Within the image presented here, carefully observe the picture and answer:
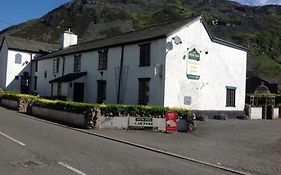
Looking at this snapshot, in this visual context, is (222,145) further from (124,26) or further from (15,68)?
(124,26)

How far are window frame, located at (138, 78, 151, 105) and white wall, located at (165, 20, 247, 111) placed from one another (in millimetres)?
1725

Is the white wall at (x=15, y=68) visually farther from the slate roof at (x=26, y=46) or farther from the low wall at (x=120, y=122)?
the low wall at (x=120, y=122)

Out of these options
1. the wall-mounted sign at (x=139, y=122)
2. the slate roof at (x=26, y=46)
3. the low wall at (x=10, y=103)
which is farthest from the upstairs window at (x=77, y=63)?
the wall-mounted sign at (x=139, y=122)

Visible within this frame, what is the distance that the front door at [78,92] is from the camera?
3650 cm

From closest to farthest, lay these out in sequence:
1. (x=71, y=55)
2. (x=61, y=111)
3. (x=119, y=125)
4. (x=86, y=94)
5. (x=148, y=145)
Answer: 1. (x=148, y=145)
2. (x=119, y=125)
3. (x=61, y=111)
4. (x=86, y=94)
5. (x=71, y=55)

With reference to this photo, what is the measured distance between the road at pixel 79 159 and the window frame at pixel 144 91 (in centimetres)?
1320

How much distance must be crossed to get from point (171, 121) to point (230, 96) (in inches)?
602

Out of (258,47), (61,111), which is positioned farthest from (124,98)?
(258,47)

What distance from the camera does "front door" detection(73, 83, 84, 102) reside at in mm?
36500

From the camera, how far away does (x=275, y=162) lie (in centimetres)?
1284

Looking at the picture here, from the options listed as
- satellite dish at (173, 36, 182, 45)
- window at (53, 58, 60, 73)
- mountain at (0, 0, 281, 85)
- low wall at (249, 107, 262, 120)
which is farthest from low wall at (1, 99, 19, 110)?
mountain at (0, 0, 281, 85)

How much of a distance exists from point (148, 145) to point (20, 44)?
44094 mm

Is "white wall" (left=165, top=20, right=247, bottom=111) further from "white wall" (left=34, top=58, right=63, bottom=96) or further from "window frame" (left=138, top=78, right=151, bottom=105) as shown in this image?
"white wall" (left=34, top=58, right=63, bottom=96)

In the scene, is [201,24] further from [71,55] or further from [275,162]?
[275,162]
